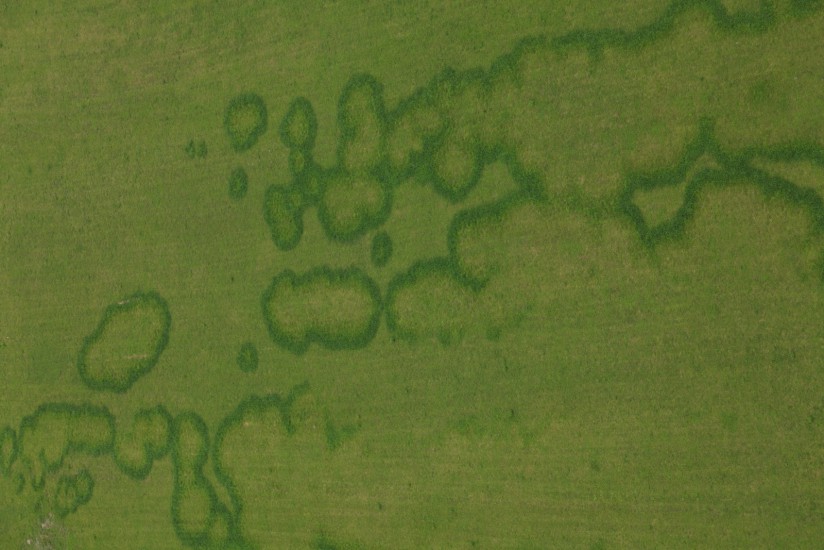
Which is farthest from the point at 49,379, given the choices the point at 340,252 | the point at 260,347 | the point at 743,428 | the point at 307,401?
the point at 743,428

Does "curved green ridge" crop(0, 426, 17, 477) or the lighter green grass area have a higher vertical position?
the lighter green grass area

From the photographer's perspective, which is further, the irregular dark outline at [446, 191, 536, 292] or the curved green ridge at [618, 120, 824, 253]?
the irregular dark outline at [446, 191, 536, 292]

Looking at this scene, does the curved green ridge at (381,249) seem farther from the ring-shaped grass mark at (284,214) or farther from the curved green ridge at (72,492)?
the curved green ridge at (72,492)

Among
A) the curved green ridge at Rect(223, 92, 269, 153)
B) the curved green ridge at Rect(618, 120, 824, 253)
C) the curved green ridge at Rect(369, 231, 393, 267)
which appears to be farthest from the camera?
the curved green ridge at Rect(223, 92, 269, 153)

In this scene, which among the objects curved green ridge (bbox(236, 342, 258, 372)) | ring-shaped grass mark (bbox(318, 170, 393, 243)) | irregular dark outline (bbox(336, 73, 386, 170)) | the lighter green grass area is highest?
irregular dark outline (bbox(336, 73, 386, 170))

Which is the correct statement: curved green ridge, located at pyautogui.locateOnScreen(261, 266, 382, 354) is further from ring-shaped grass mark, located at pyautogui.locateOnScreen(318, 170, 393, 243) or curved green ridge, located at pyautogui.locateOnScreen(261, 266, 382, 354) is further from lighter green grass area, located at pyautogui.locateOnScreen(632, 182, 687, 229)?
lighter green grass area, located at pyautogui.locateOnScreen(632, 182, 687, 229)

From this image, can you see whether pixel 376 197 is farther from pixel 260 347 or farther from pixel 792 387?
pixel 792 387

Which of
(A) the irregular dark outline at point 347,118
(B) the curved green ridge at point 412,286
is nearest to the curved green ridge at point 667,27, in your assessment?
(A) the irregular dark outline at point 347,118

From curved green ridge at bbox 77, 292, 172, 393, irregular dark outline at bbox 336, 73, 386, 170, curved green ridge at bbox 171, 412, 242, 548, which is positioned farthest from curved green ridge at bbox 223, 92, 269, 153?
curved green ridge at bbox 171, 412, 242, 548
